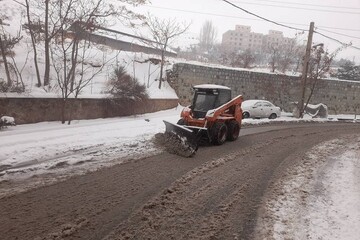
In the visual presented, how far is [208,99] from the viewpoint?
11.7 meters

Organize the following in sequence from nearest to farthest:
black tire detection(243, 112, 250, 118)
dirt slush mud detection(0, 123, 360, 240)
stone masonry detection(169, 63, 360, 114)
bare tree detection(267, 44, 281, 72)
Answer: dirt slush mud detection(0, 123, 360, 240) < black tire detection(243, 112, 250, 118) < stone masonry detection(169, 63, 360, 114) < bare tree detection(267, 44, 281, 72)

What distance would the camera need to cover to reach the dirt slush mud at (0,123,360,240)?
499 cm

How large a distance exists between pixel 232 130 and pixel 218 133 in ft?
3.91

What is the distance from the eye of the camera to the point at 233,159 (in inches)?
381

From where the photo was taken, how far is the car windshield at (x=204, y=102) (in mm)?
11664

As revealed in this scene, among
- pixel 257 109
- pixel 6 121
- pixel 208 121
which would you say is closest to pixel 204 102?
pixel 208 121

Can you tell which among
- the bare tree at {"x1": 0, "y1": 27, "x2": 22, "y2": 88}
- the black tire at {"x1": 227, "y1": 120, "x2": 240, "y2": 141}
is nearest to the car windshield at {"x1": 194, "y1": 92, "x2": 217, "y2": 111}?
the black tire at {"x1": 227, "y1": 120, "x2": 240, "y2": 141}

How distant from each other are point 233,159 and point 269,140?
3.90 m

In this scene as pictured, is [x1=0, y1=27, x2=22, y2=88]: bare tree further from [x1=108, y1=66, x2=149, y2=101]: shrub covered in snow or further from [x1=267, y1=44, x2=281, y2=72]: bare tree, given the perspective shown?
[x1=267, y1=44, x2=281, y2=72]: bare tree

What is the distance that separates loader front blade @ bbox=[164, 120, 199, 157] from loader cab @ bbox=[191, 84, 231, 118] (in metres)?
1.41

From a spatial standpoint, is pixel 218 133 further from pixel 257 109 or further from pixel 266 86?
pixel 266 86

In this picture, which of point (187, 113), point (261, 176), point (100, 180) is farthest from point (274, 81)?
point (100, 180)

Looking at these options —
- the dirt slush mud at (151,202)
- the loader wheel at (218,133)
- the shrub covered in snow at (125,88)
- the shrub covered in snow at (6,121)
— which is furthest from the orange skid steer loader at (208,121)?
the shrub covered in snow at (125,88)

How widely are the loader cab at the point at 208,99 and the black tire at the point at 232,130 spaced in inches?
34.0
